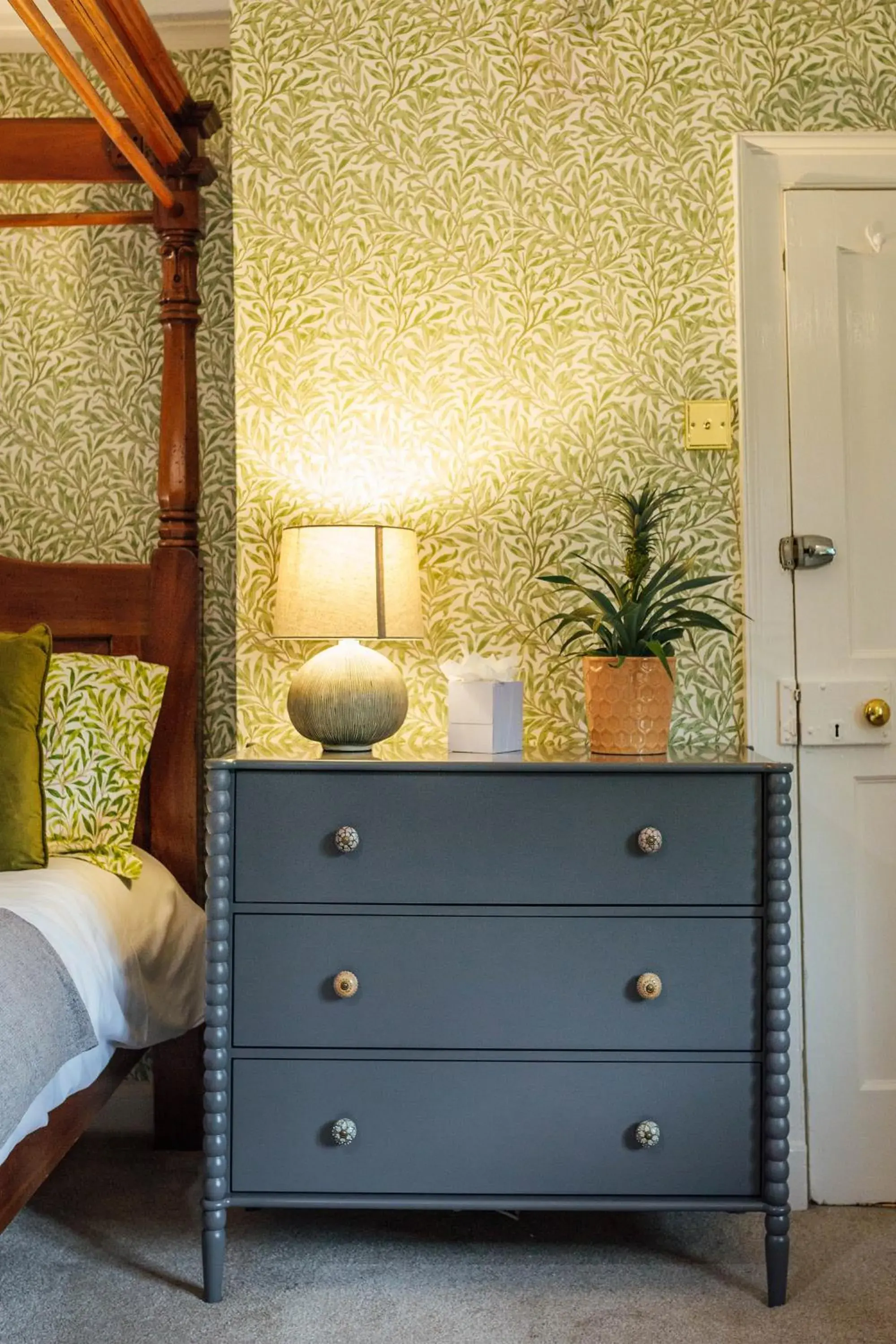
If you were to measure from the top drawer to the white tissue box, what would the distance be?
16 centimetres

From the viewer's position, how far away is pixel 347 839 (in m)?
1.95

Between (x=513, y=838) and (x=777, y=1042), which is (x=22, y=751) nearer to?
(x=513, y=838)

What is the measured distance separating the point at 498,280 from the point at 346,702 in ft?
3.29

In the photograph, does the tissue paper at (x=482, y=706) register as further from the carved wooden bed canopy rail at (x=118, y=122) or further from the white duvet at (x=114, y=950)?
the carved wooden bed canopy rail at (x=118, y=122)

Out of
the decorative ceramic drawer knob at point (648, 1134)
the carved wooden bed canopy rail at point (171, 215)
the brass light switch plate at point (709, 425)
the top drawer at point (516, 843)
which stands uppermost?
the carved wooden bed canopy rail at point (171, 215)

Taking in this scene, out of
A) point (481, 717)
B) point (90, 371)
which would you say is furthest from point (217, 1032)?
point (90, 371)

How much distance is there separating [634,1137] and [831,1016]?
2.18 ft

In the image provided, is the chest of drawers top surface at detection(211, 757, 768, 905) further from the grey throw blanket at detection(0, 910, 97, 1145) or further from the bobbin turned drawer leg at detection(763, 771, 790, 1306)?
the grey throw blanket at detection(0, 910, 97, 1145)

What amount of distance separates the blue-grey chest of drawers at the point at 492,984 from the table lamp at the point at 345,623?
0.18 m

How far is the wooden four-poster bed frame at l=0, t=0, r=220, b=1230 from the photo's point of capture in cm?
257

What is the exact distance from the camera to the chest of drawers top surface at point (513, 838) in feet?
6.43

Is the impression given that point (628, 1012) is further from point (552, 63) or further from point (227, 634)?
point (552, 63)

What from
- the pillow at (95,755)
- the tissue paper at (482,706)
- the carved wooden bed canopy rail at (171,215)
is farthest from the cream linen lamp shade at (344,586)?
the carved wooden bed canopy rail at (171,215)

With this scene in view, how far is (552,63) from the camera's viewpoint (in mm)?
2459
